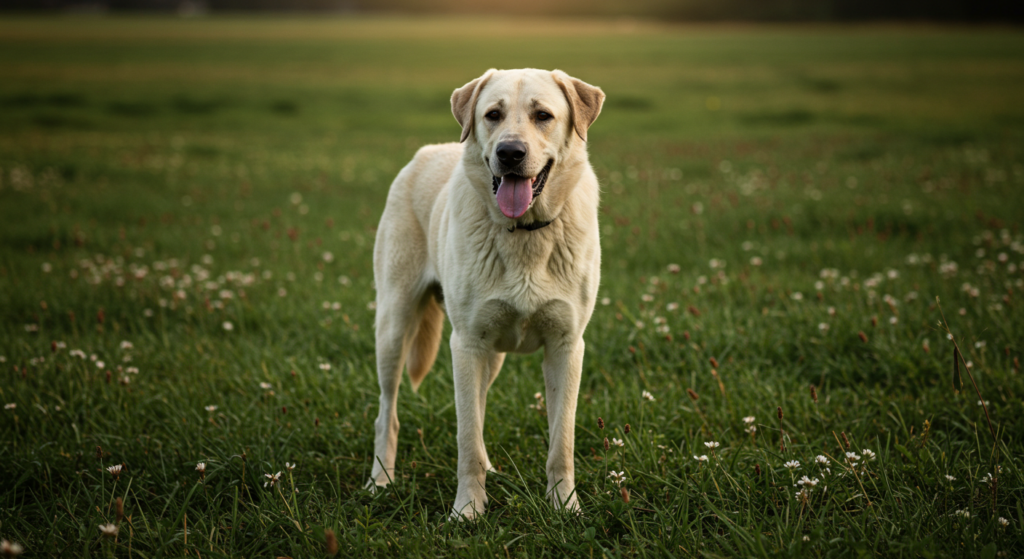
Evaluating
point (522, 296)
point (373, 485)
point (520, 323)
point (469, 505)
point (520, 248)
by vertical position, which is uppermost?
point (520, 248)

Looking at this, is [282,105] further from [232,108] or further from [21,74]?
[21,74]

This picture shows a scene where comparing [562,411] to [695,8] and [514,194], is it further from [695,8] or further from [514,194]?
[695,8]

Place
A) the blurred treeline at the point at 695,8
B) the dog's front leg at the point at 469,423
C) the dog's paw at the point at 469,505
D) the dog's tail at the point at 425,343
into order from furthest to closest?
the blurred treeline at the point at 695,8 → the dog's tail at the point at 425,343 → the dog's front leg at the point at 469,423 → the dog's paw at the point at 469,505

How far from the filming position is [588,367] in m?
4.52

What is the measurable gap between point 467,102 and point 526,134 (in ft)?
1.69

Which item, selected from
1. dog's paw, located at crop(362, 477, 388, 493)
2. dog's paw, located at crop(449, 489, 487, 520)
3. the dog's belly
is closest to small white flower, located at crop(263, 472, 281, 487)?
dog's paw, located at crop(362, 477, 388, 493)

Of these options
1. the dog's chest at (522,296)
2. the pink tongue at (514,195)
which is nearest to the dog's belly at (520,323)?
the dog's chest at (522,296)

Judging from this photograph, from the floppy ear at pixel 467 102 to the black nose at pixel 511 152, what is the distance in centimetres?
38

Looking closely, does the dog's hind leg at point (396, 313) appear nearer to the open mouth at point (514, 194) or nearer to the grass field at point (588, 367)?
the grass field at point (588, 367)

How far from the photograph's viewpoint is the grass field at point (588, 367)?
280 centimetres

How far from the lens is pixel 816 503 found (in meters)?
2.87

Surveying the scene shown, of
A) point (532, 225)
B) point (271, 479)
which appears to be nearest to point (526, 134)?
point (532, 225)

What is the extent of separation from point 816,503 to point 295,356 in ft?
11.1

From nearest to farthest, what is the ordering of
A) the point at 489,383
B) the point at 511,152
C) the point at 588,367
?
1. the point at 511,152
2. the point at 489,383
3. the point at 588,367
